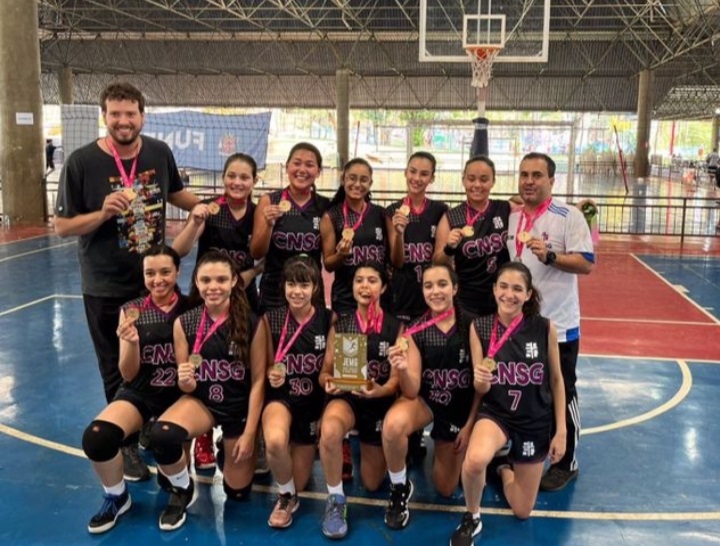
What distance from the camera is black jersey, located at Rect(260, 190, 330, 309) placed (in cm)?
451

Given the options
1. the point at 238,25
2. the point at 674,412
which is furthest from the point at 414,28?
the point at 674,412

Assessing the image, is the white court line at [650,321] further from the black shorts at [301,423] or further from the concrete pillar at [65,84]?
the concrete pillar at [65,84]

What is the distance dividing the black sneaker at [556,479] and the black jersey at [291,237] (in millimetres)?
2041

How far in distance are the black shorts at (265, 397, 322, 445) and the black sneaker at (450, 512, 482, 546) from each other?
1011mm

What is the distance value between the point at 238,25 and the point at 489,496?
28127 mm

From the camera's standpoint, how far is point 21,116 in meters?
15.0

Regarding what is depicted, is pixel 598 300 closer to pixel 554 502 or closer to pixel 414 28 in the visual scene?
pixel 554 502

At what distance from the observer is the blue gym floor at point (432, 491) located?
3.69 m

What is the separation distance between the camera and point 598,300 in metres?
9.45

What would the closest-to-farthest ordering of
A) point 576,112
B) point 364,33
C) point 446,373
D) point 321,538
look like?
point 321,538 < point 446,373 < point 364,33 < point 576,112

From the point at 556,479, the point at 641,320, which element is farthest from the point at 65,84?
the point at 556,479

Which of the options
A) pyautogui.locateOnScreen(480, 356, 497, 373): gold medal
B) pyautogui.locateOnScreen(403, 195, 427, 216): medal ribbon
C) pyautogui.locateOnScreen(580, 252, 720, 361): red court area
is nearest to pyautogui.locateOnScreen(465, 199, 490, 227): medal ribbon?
pyautogui.locateOnScreen(403, 195, 427, 216): medal ribbon

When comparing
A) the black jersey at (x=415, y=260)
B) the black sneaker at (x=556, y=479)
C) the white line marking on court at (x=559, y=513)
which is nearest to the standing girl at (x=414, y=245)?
the black jersey at (x=415, y=260)

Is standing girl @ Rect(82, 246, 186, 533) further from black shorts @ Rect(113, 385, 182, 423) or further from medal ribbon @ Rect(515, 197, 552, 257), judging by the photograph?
medal ribbon @ Rect(515, 197, 552, 257)
